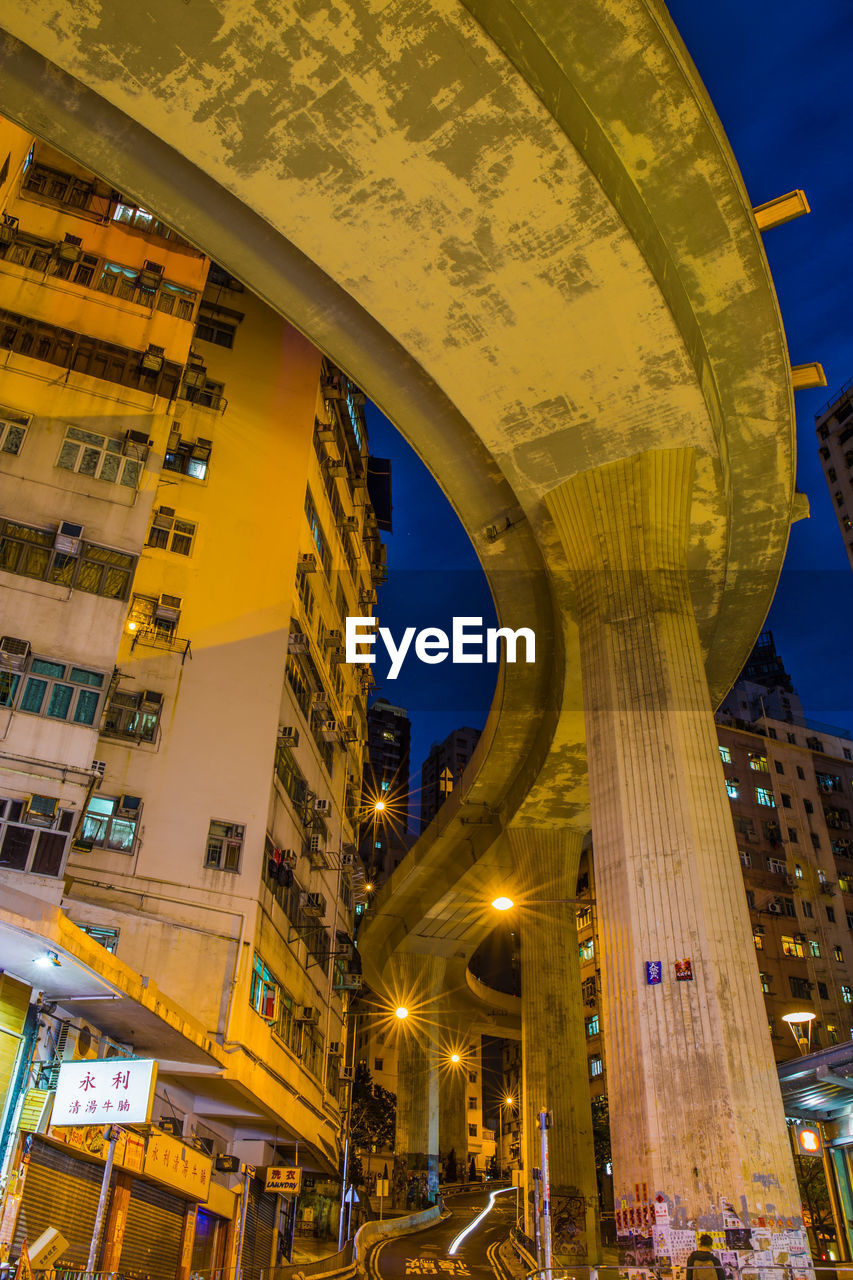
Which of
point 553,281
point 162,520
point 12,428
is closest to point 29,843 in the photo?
point 12,428

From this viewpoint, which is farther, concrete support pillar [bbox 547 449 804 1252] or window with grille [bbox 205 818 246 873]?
window with grille [bbox 205 818 246 873]

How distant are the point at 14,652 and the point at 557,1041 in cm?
1841

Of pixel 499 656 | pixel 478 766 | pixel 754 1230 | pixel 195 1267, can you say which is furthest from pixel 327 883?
pixel 754 1230

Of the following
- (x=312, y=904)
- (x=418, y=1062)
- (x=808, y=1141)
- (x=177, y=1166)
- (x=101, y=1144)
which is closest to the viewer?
(x=101, y=1144)

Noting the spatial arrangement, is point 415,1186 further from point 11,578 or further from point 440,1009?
point 11,578

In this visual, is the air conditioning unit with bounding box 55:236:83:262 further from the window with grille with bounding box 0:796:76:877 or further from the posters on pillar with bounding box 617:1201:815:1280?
the posters on pillar with bounding box 617:1201:815:1280

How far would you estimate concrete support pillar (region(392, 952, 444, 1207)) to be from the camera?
132 ft

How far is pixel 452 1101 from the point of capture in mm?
50875

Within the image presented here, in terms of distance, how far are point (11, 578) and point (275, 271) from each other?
725cm

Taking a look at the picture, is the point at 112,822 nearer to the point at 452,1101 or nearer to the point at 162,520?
the point at 162,520

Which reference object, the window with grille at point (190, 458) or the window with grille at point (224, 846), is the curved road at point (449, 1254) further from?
the window with grille at point (190, 458)

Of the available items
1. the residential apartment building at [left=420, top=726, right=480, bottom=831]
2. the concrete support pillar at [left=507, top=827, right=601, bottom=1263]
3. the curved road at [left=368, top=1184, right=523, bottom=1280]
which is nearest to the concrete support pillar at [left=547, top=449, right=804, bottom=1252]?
the curved road at [left=368, top=1184, right=523, bottom=1280]

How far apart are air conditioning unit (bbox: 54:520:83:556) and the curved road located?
15282 millimetres

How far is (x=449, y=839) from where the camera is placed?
32844 millimetres
